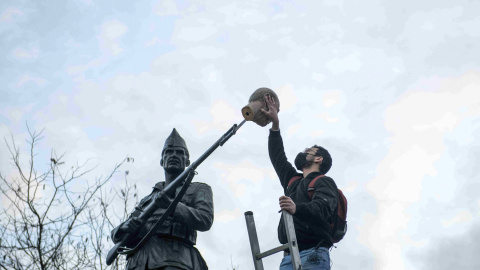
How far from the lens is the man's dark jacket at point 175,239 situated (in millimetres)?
6514

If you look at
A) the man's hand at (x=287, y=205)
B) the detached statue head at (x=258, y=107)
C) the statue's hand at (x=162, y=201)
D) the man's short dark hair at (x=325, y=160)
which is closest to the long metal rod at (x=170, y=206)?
the statue's hand at (x=162, y=201)

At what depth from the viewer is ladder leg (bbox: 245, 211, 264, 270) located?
6.02 m

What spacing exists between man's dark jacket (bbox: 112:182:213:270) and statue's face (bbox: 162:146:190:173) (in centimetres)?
58

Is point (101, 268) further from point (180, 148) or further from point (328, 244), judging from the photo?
point (328, 244)

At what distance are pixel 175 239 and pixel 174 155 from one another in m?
1.12

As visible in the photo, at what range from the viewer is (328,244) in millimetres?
6391

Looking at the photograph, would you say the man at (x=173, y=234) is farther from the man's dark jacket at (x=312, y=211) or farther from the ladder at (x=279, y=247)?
the man's dark jacket at (x=312, y=211)

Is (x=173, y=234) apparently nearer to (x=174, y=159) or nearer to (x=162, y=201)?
(x=162, y=201)

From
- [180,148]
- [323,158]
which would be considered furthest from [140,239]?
[323,158]

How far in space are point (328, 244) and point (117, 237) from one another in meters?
2.17

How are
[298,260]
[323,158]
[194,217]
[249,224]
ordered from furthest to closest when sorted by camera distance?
1. [323,158]
2. [194,217]
3. [249,224]
4. [298,260]

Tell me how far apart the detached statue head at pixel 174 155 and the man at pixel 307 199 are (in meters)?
1.01

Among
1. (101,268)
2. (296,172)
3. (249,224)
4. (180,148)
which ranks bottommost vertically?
(249,224)

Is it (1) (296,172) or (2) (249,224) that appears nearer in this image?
(2) (249,224)
